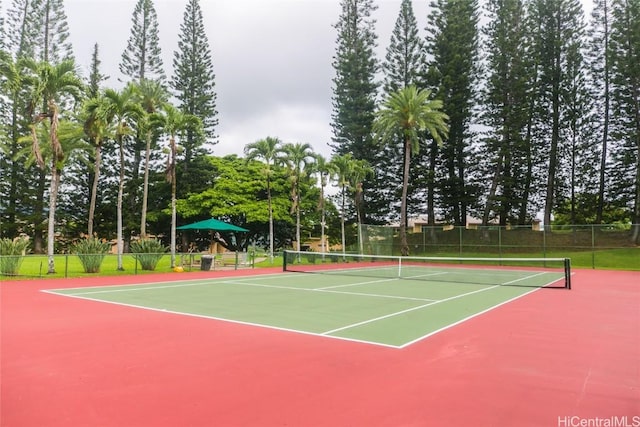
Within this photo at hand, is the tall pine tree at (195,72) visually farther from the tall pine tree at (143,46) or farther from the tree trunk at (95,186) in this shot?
the tree trunk at (95,186)

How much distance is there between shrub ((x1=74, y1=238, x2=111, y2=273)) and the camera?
18.0m

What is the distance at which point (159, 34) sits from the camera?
137 feet

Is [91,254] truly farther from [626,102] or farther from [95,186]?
[626,102]

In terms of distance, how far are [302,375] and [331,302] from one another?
19.0 ft

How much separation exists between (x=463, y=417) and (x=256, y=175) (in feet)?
117

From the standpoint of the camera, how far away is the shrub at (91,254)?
18.0 meters

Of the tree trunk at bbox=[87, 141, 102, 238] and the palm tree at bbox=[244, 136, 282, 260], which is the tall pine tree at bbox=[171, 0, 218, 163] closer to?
the tree trunk at bbox=[87, 141, 102, 238]

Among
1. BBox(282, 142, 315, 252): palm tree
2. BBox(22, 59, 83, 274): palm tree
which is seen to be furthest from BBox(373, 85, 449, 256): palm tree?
BBox(22, 59, 83, 274): palm tree

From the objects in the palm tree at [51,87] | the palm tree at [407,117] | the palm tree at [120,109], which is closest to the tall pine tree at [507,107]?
the palm tree at [407,117]

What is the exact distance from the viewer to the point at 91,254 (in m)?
18.0

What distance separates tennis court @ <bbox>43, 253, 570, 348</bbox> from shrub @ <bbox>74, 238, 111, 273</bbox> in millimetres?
4858

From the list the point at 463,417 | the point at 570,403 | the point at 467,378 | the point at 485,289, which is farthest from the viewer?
the point at 485,289

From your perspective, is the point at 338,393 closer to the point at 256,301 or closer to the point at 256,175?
the point at 256,301

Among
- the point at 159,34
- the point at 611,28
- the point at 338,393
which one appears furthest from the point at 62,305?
the point at 611,28
